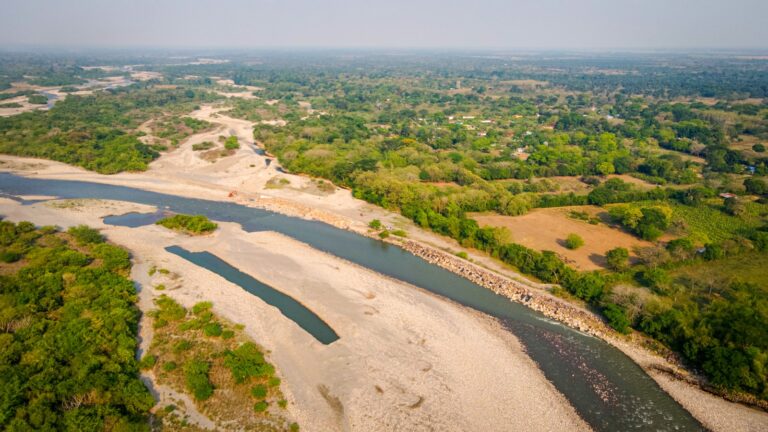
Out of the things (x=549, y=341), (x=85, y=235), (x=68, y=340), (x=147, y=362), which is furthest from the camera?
(x=85, y=235)

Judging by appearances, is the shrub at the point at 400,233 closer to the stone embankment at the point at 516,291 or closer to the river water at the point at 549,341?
the stone embankment at the point at 516,291

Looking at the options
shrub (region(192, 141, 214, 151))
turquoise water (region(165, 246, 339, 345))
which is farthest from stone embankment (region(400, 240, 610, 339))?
shrub (region(192, 141, 214, 151))

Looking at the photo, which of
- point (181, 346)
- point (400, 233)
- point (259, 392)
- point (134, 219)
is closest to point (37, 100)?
point (134, 219)

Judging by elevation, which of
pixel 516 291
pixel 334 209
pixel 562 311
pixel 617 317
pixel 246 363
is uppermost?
pixel 334 209

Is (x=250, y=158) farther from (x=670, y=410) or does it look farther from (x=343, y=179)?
(x=670, y=410)

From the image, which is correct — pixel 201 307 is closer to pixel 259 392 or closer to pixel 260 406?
pixel 259 392

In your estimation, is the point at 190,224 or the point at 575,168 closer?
the point at 190,224

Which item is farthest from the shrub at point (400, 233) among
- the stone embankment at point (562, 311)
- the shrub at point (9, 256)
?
the shrub at point (9, 256)

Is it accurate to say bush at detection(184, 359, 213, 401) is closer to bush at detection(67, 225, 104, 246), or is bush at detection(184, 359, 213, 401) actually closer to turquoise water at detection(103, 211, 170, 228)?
bush at detection(67, 225, 104, 246)
